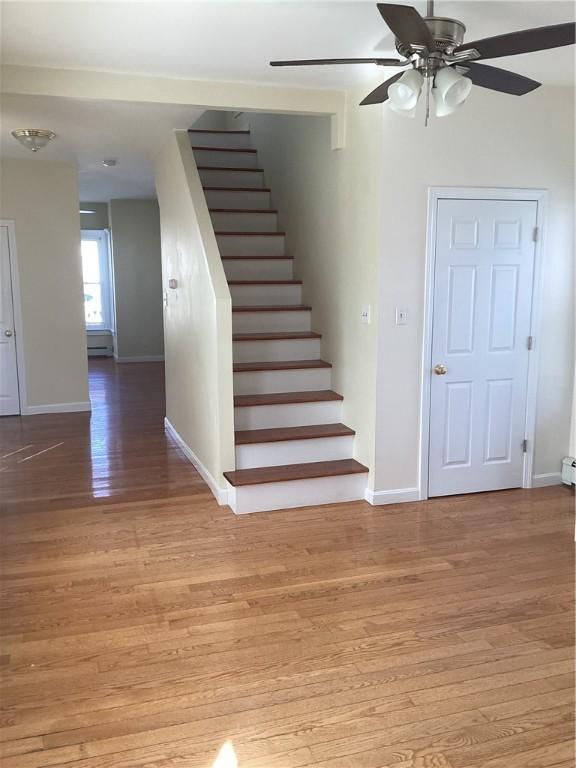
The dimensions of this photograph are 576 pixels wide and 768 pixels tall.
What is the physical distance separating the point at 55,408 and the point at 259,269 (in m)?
2.84

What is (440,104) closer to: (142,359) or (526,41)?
(526,41)

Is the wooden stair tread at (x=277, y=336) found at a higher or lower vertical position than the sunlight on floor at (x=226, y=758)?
higher

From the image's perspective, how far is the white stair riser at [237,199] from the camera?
19.7 ft

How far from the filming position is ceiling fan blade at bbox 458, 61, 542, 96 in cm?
262

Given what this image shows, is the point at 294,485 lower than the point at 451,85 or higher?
lower

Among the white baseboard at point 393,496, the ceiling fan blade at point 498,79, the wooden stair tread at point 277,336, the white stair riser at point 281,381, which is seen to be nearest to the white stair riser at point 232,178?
the wooden stair tread at point 277,336

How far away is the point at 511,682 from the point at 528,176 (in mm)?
3049

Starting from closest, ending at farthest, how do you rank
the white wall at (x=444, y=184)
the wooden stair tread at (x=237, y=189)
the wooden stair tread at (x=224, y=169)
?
the white wall at (x=444, y=184) → the wooden stair tread at (x=237, y=189) → the wooden stair tread at (x=224, y=169)

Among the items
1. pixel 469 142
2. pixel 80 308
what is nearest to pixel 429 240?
pixel 469 142

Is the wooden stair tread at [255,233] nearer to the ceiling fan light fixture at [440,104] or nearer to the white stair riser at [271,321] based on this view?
the white stair riser at [271,321]

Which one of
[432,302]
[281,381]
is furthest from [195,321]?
[432,302]

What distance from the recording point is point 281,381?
481 cm

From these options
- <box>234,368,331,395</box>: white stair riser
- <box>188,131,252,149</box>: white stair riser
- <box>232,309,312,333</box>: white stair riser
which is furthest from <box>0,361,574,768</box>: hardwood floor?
<box>188,131,252,149</box>: white stair riser

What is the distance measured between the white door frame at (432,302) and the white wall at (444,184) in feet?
0.12
